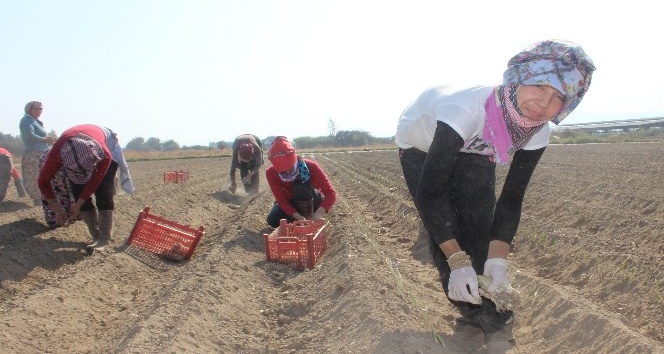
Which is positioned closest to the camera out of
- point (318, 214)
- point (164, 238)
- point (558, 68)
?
point (558, 68)

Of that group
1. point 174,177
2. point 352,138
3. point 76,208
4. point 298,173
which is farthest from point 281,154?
point 352,138

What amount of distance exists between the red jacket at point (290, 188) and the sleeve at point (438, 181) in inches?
150

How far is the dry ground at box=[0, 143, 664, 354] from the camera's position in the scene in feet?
11.7

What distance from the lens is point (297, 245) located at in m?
5.54

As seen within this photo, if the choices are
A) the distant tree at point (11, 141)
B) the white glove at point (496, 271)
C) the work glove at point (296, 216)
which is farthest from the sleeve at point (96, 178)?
the distant tree at point (11, 141)

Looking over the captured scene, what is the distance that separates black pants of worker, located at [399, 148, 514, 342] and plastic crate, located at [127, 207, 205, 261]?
10.2 feet

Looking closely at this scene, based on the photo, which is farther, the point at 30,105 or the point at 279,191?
the point at 30,105

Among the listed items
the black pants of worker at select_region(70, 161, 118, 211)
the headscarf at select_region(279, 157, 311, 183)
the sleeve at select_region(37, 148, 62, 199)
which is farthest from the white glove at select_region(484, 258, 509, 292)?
the black pants of worker at select_region(70, 161, 118, 211)

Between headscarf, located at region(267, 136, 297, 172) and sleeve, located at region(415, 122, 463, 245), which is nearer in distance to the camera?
sleeve, located at region(415, 122, 463, 245)

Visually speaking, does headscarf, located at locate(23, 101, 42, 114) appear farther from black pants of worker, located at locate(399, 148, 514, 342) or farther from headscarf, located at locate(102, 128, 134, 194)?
black pants of worker, located at locate(399, 148, 514, 342)

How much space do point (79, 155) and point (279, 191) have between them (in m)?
2.00

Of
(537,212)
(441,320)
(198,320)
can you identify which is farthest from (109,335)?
(537,212)

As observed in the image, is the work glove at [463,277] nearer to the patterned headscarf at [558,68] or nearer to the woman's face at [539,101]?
the woman's face at [539,101]

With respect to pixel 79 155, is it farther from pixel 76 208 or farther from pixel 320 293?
pixel 320 293
